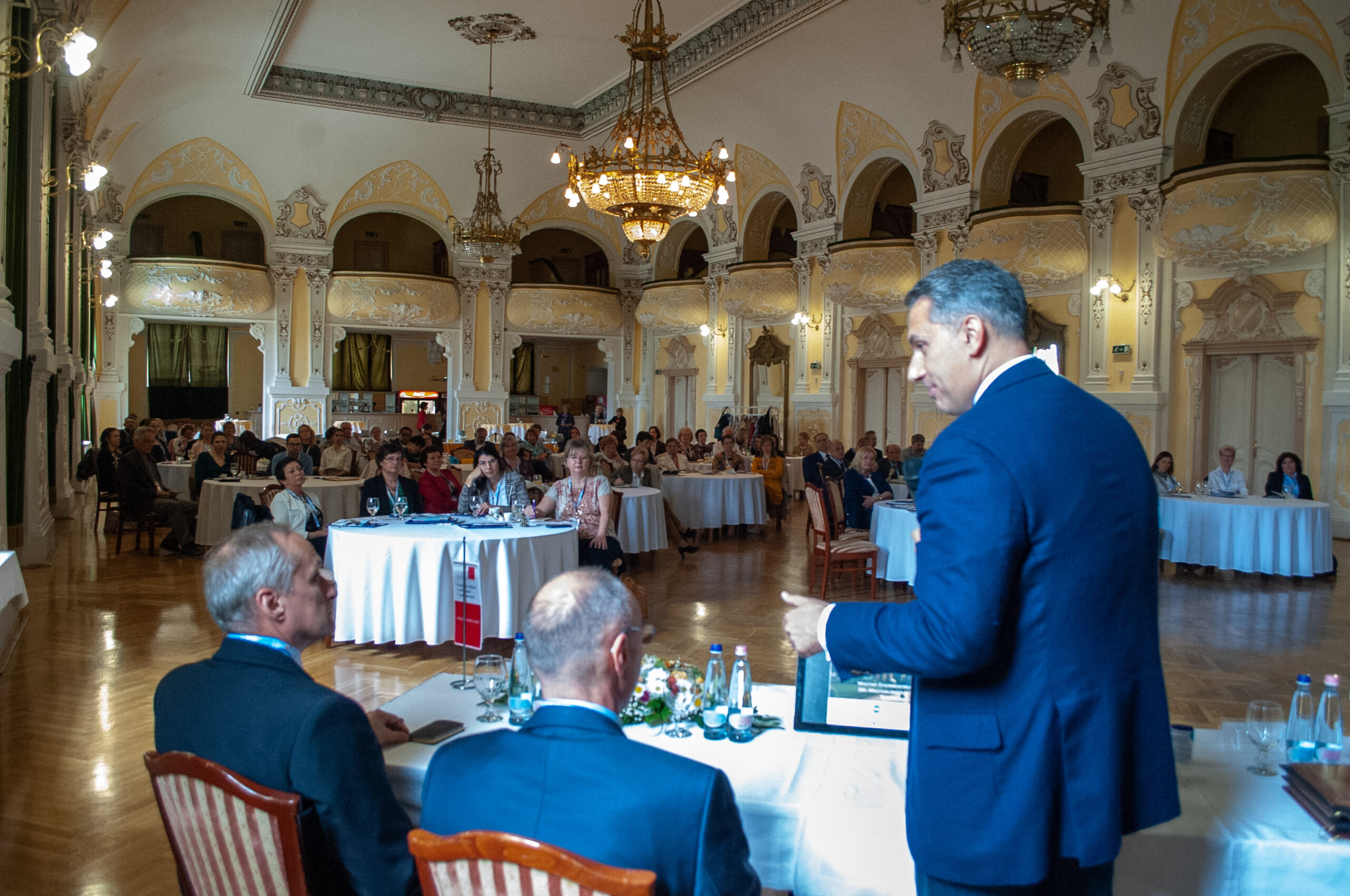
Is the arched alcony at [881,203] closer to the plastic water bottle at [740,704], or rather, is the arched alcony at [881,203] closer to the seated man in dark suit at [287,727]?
the plastic water bottle at [740,704]

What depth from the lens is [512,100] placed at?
1892cm

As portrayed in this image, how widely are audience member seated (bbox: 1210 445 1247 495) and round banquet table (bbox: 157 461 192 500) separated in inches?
467

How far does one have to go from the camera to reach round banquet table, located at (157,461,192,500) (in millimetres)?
12125

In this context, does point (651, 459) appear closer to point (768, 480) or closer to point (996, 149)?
point (768, 480)

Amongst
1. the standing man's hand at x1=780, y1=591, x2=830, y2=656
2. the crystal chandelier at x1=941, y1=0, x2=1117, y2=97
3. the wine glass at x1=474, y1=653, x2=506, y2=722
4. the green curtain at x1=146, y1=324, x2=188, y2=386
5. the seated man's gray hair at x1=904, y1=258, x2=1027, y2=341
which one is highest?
the crystal chandelier at x1=941, y1=0, x2=1117, y2=97

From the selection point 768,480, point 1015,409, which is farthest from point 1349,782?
point 768,480

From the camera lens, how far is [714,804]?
4.50 feet

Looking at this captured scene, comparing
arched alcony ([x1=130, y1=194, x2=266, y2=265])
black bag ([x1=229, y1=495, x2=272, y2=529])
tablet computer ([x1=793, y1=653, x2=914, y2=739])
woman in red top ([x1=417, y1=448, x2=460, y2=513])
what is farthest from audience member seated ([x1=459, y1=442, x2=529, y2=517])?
arched alcony ([x1=130, y1=194, x2=266, y2=265])

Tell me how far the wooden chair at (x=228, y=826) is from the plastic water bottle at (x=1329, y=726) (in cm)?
225

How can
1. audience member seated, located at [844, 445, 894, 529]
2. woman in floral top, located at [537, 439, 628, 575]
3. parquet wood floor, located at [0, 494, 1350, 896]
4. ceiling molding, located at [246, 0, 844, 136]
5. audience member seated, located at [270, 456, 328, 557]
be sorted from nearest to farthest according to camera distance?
parquet wood floor, located at [0, 494, 1350, 896] → audience member seated, located at [270, 456, 328, 557] → woman in floral top, located at [537, 439, 628, 575] → audience member seated, located at [844, 445, 894, 529] → ceiling molding, located at [246, 0, 844, 136]

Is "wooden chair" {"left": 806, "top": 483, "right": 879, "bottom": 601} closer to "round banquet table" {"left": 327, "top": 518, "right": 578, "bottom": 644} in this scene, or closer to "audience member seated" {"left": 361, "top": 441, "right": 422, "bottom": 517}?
"round banquet table" {"left": 327, "top": 518, "right": 578, "bottom": 644}

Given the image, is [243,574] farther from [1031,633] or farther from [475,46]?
[475,46]

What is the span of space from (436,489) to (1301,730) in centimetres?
655

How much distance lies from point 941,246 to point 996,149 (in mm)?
1645
